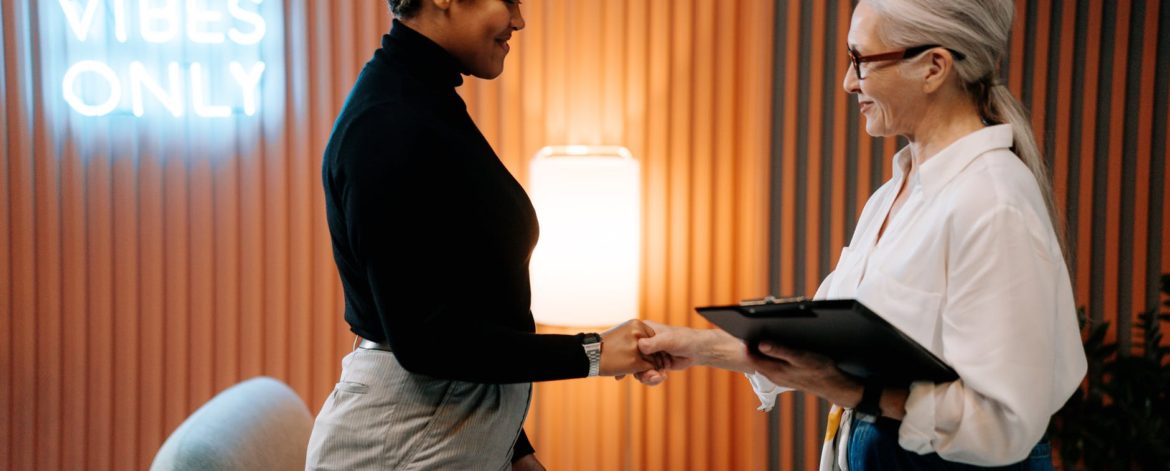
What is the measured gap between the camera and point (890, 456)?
1.53 meters

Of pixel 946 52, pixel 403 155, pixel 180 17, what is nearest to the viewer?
pixel 403 155

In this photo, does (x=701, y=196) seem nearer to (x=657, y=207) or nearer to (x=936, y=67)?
(x=657, y=207)

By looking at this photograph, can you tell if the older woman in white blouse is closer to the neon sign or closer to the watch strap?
the watch strap

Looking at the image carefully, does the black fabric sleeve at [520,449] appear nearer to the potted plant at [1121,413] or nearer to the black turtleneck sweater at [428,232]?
the black turtleneck sweater at [428,232]

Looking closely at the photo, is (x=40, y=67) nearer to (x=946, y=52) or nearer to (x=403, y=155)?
(x=403, y=155)

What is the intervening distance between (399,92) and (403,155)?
0.15m

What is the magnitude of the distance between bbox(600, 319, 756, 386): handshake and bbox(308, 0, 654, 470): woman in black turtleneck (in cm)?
4

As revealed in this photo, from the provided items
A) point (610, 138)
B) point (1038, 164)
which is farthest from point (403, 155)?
point (610, 138)

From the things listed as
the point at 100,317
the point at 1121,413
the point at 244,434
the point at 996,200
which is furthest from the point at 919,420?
the point at 100,317

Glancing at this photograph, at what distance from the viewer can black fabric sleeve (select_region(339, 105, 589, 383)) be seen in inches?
54.1

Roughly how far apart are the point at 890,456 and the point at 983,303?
35 centimetres

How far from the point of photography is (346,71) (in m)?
3.71

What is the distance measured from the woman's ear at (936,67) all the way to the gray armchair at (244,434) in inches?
57.5

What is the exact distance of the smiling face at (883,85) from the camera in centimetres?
158
